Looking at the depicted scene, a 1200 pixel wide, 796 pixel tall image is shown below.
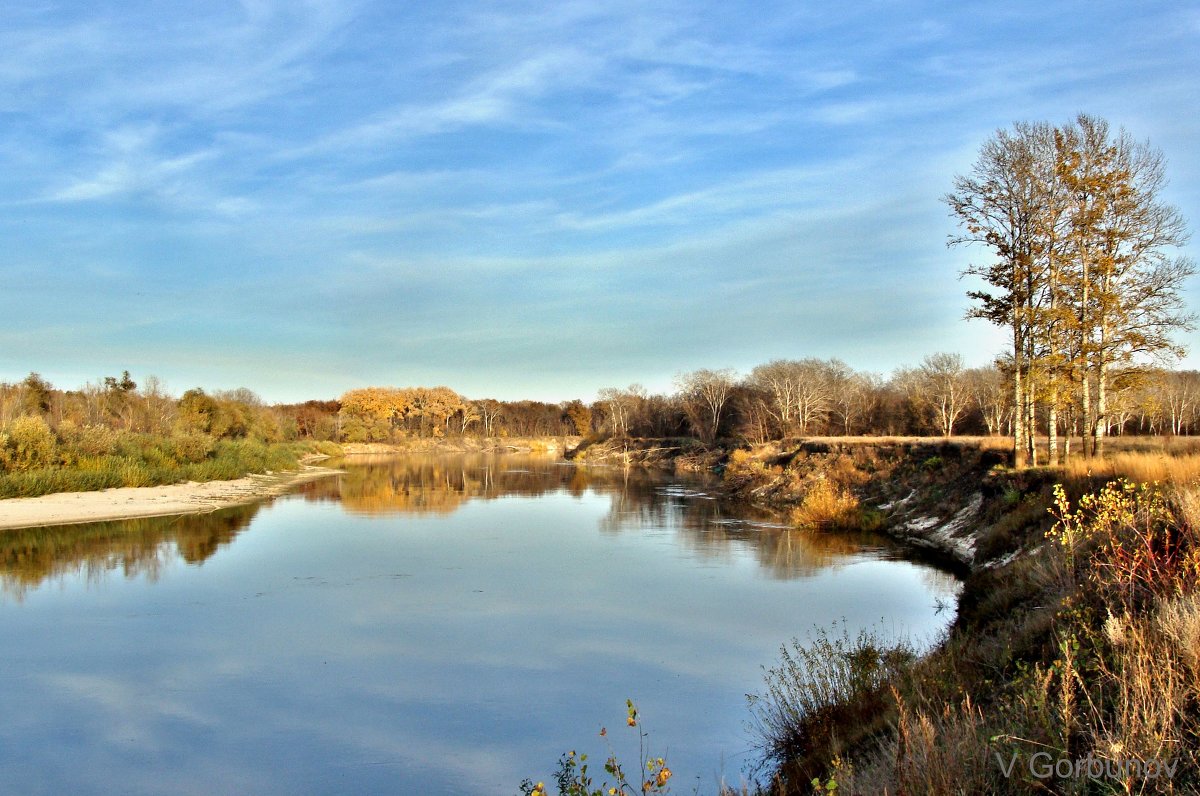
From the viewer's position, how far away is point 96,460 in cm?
3105

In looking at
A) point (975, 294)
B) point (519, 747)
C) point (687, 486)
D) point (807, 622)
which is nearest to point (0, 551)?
point (519, 747)

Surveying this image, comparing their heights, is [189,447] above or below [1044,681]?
above

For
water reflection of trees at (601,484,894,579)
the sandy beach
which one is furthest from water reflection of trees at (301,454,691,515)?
water reflection of trees at (601,484,894,579)

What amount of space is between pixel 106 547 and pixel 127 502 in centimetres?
954

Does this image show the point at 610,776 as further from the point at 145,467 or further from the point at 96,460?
the point at 145,467

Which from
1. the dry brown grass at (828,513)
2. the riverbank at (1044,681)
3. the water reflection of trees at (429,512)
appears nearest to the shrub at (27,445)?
the water reflection of trees at (429,512)

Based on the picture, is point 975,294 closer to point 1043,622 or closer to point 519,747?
point 1043,622

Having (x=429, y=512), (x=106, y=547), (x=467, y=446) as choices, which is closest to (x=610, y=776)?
(x=106, y=547)

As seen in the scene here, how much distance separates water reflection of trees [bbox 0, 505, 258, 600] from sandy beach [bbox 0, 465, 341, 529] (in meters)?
0.97

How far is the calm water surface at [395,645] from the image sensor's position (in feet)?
26.1

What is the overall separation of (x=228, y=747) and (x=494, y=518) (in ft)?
66.0

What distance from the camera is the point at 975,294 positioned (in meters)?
21.0

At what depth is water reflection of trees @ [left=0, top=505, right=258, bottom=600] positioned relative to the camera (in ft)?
56.1

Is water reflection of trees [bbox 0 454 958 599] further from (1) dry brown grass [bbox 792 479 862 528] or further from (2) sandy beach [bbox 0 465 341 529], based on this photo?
(2) sandy beach [bbox 0 465 341 529]
